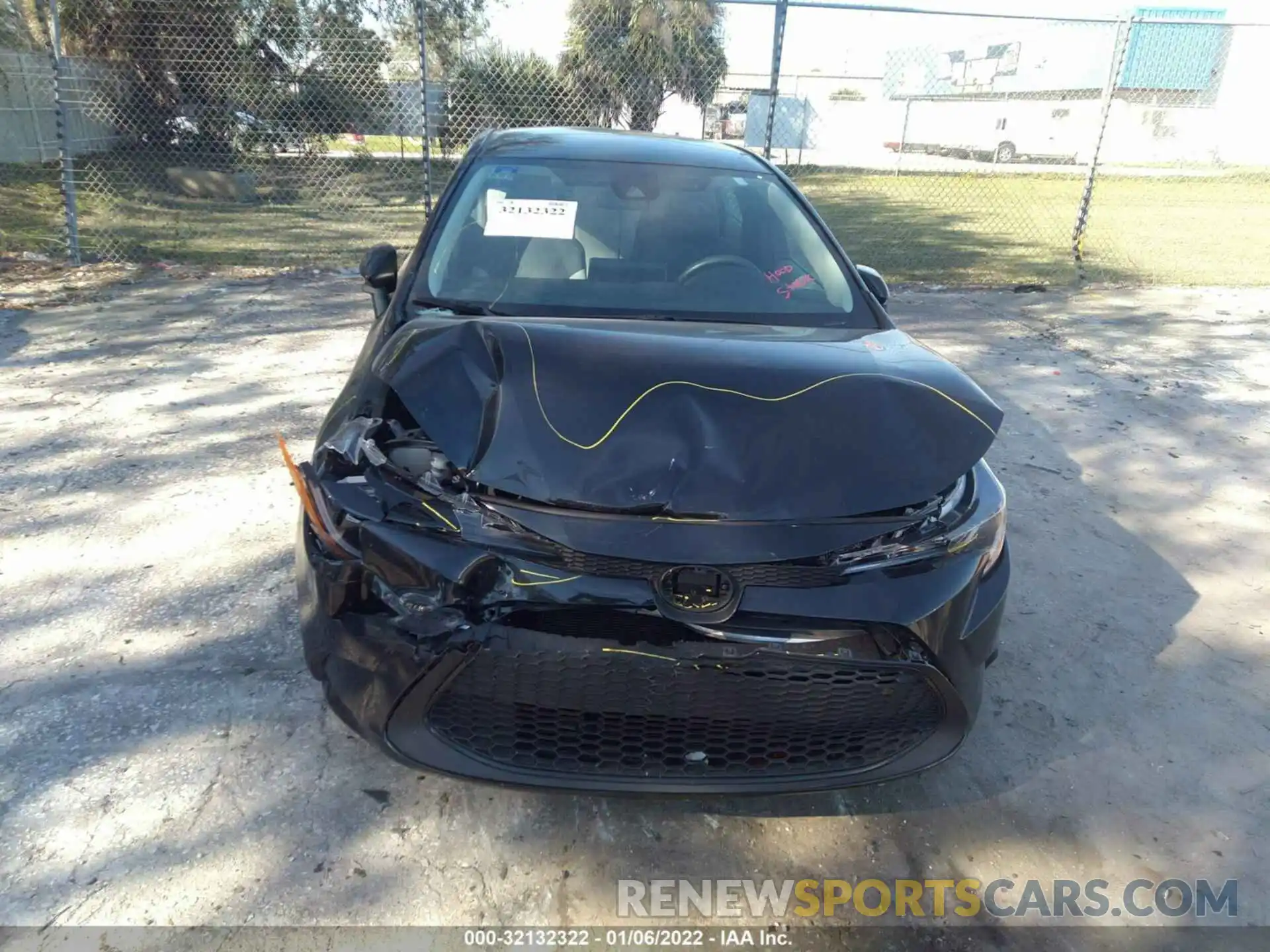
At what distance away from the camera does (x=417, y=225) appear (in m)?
11.5

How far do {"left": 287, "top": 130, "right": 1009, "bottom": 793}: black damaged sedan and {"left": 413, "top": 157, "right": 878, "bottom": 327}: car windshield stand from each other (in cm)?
59

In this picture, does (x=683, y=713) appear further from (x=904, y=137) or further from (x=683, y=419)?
(x=904, y=137)

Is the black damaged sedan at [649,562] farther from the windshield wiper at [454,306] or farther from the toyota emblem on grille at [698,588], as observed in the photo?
the windshield wiper at [454,306]

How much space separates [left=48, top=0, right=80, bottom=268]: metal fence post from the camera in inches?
298

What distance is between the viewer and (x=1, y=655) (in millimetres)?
2803

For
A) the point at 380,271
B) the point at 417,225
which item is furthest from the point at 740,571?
the point at 417,225

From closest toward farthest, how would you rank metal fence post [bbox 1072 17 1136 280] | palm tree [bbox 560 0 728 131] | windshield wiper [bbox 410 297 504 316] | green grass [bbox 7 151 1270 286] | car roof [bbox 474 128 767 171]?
windshield wiper [bbox 410 297 504 316] < car roof [bbox 474 128 767 171] < metal fence post [bbox 1072 17 1136 280] < green grass [bbox 7 151 1270 286] < palm tree [bbox 560 0 728 131]

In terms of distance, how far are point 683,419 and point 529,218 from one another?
1.54 meters

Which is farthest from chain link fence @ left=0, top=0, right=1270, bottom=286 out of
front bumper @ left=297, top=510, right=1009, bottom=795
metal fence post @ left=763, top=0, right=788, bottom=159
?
front bumper @ left=297, top=510, right=1009, bottom=795

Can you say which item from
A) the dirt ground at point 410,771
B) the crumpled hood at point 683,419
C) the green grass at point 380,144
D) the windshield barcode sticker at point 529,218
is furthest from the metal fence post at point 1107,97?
the crumpled hood at point 683,419

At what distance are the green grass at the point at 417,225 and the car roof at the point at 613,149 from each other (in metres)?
5.64

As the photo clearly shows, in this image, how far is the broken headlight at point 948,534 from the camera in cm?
206

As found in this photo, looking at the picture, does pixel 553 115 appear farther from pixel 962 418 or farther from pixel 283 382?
pixel 962 418

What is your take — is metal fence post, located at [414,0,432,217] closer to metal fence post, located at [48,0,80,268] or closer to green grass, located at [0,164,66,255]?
metal fence post, located at [48,0,80,268]
